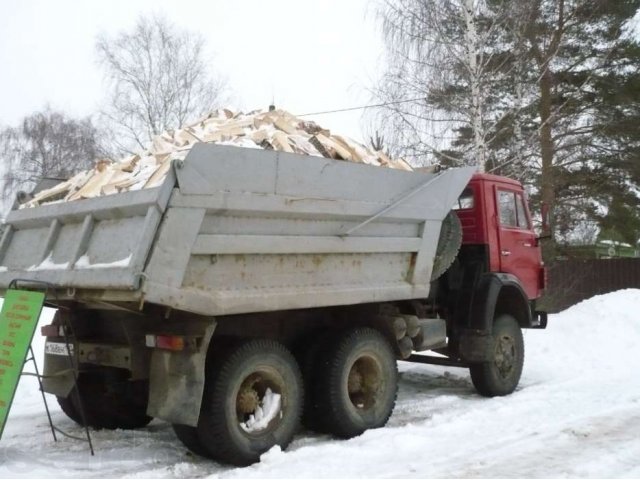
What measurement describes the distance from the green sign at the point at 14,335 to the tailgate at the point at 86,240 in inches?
7.3

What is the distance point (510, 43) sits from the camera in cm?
1497

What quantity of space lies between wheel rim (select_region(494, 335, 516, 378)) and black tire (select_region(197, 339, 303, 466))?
321cm

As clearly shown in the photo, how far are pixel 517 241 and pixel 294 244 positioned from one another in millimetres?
3950

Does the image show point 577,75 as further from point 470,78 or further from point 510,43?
point 470,78

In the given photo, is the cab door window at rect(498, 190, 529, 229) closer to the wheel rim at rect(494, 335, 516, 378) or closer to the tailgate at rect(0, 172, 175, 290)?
the wheel rim at rect(494, 335, 516, 378)

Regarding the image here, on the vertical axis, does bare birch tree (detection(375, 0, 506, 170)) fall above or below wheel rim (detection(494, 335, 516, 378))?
above

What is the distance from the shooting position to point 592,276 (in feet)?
60.1

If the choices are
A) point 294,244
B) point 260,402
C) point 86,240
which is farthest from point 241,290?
point 86,240

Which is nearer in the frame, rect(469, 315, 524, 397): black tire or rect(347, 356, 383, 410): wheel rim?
rect(347, 356, 383, 410): wheel rim

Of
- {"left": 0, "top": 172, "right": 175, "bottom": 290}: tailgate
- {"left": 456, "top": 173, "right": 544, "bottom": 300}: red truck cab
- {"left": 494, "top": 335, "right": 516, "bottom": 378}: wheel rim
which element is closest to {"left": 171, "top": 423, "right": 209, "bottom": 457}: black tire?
{"left": 0, "top": 172, "right": 175, "bottom": 290}: tailgate

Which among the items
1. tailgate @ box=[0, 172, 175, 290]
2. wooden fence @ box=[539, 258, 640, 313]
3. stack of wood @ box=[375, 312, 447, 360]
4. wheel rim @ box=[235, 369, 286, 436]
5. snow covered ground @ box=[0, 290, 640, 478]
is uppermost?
wooden fence @ box=[539, 258, 640, 313]

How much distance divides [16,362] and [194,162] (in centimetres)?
199

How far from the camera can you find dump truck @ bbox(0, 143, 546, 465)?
4.46m

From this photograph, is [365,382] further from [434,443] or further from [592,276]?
[592,276]
